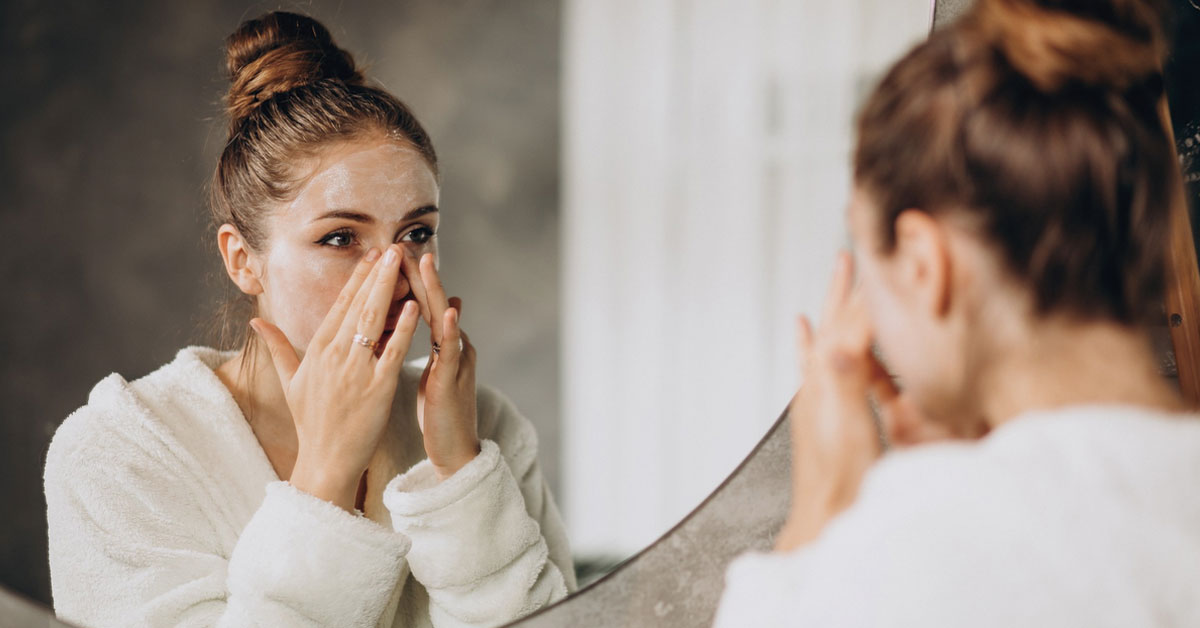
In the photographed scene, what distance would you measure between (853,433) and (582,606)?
25 centimetres

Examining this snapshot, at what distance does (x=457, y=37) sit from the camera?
0.53 metres

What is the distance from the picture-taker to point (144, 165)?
1.68 feet

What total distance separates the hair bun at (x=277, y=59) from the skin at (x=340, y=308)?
0.17 ft

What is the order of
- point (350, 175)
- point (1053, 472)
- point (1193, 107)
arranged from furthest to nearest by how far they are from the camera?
point (1193, 107), point (350, 175), point (1053, 472)

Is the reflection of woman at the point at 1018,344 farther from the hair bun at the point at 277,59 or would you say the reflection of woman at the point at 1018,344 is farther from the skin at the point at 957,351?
the hair bun at the point at 277,59

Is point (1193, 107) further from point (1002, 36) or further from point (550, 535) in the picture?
point (550, 535)

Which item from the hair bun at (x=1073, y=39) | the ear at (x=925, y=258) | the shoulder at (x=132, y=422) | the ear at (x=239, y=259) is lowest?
the shoulder at (x=132, y=422)

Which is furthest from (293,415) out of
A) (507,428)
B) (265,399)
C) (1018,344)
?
(1018,344)

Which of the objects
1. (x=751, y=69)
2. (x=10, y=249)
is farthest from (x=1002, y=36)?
(x=10, y=249)

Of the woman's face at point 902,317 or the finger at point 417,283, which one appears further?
the finger at point 417,283

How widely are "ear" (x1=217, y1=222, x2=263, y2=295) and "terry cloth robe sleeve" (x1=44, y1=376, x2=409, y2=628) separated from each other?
0.10 m

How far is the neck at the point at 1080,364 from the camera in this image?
0.40 meters

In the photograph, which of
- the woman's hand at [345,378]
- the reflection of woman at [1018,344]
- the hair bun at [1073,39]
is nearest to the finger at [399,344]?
the woman's hand at [345,378]

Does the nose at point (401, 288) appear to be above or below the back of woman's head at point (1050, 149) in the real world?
below
